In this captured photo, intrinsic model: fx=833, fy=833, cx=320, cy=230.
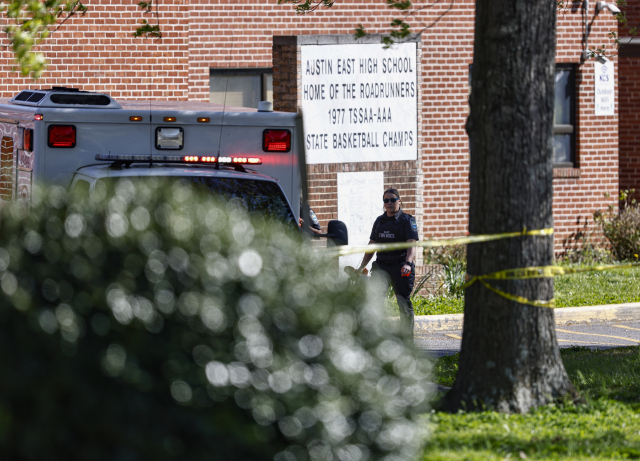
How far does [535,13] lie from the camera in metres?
5.20

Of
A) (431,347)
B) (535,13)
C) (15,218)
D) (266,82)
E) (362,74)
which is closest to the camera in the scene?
(15,218)

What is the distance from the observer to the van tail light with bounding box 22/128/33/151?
6.78 metres

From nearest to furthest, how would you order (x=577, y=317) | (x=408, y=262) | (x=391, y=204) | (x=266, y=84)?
(x=408, y=262)
(x=391, y=204)
(x=577, y=317)
(x=266, y=84)

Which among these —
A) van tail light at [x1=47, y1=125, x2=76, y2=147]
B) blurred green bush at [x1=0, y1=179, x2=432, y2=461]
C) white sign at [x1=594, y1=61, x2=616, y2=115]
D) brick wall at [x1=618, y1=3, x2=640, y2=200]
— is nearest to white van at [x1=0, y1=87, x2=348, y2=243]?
van tail light at [x1=47, y1=125, x2=76, y2=147]

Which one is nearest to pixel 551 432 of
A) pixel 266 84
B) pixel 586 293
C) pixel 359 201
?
pixel 359 201

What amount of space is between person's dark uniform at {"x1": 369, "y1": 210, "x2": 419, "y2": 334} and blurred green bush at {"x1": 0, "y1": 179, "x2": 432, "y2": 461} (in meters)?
6.61

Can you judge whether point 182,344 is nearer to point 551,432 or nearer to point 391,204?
point 551,432

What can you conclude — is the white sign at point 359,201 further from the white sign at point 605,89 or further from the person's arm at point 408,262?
the white sign at point 605,89

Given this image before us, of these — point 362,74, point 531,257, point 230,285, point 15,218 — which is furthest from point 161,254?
point 362,74

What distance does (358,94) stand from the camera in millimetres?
12797

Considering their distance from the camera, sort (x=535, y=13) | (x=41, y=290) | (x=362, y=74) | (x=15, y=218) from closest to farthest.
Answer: (x=41, y=290) → (x=15, y=218) → (x=535, y=13) → (x=362, y=74)

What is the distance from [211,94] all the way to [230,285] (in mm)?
11645

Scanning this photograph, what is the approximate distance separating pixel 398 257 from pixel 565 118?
659 cm

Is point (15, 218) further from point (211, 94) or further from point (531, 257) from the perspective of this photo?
point (211, 94)
